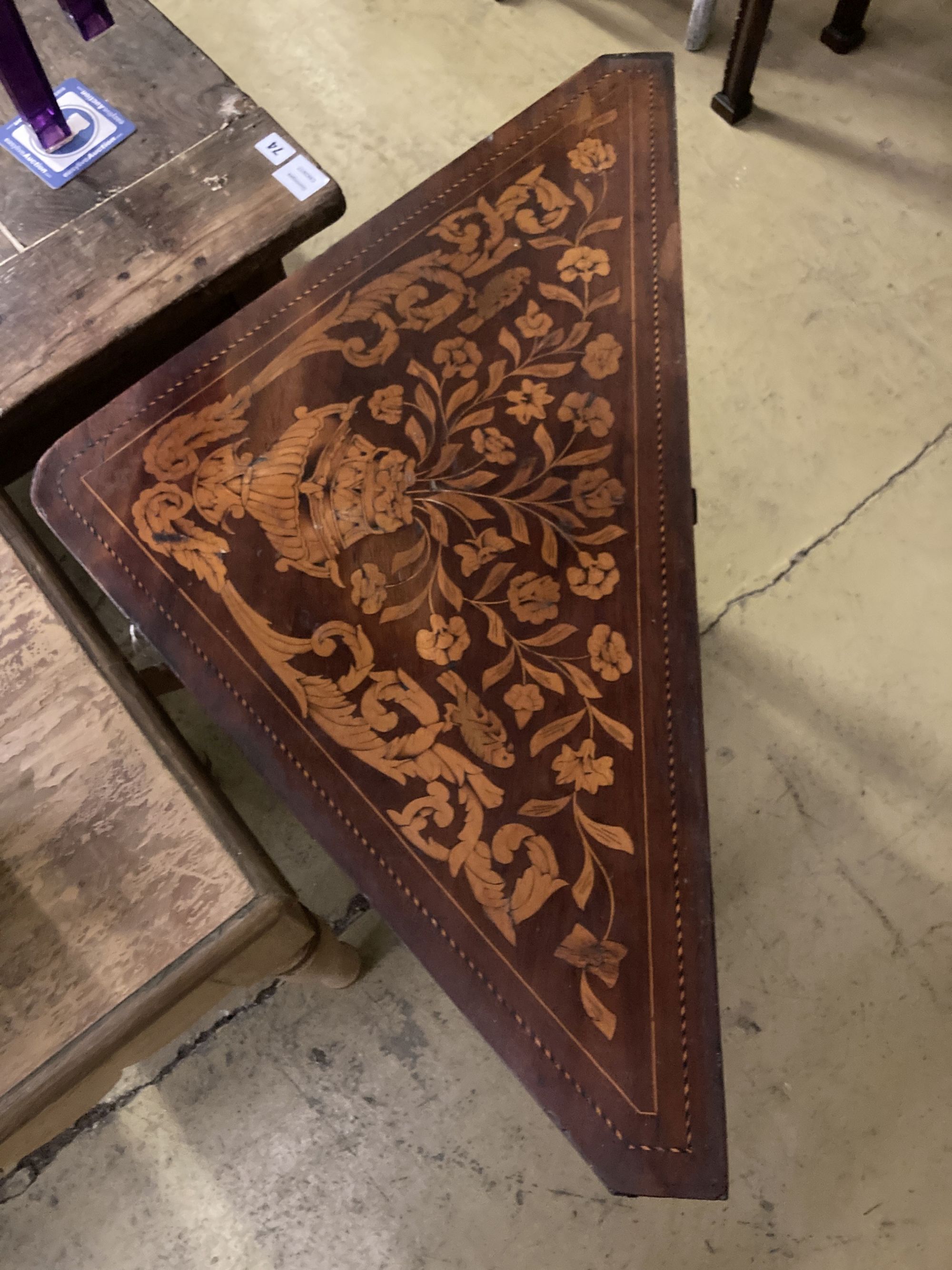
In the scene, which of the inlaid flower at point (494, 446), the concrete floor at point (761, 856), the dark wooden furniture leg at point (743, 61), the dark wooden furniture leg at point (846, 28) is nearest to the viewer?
the inlaid flower at point (494, 446)

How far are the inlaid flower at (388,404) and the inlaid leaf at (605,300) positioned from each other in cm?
25

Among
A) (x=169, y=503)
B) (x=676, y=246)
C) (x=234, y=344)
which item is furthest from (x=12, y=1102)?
(x=676, y=246)

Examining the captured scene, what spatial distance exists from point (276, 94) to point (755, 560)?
1.57m

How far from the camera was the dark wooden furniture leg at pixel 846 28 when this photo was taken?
6.39ft

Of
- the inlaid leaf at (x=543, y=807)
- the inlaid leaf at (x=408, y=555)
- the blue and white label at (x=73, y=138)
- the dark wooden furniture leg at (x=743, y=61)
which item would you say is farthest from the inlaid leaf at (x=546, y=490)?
the dark wooden furniture leg at (x=743, y=61)

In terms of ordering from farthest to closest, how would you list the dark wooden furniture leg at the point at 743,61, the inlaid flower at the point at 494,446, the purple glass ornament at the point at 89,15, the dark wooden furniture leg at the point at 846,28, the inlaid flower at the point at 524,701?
the dark wooden furniture leg at the point at 846,28
the dark wooden furniture leg at the point at 743,61
the purple glass ornament at the point at 89,15
the inlaid flower at the point at 494,446
the inlaid flower at the point at 524,701

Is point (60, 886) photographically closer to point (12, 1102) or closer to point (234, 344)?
point (12, 1102)

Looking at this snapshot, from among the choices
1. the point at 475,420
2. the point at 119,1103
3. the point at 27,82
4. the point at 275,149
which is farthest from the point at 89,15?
the point at 119,1103

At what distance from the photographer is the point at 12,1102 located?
729mm

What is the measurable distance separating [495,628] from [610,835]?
0.79ft

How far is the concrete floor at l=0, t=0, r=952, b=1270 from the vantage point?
1302 millimetres

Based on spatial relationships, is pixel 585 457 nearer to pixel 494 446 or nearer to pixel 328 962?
pixel 494 446

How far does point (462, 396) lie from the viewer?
1.00 m

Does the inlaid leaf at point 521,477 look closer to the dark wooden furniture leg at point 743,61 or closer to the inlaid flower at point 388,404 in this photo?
the inlaid flower at point 388,404
